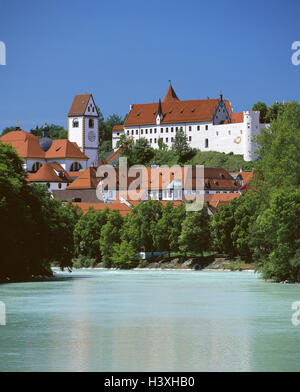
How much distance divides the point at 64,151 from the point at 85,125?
9308mm

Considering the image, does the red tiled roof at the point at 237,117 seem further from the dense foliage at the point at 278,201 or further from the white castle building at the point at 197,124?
the dense foliage at the point at 278,201

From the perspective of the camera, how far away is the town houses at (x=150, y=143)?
489 feet

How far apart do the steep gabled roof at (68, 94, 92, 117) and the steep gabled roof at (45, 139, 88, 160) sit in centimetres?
733

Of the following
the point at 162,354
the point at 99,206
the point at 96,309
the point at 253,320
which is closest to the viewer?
the point at 162,354

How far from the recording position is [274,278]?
61.0 metres

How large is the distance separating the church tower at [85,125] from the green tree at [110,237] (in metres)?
78.7

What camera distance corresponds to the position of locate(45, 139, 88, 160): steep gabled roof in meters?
171

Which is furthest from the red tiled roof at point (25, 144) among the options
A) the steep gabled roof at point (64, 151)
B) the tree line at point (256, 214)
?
the tree line at point (256, 214)

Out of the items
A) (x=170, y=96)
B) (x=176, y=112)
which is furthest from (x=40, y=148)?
(x=170, y=96)

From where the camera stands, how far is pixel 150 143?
178 m

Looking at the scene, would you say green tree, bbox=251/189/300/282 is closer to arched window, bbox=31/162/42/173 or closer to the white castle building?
the white castle building

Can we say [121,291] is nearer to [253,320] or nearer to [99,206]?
[253,320]
